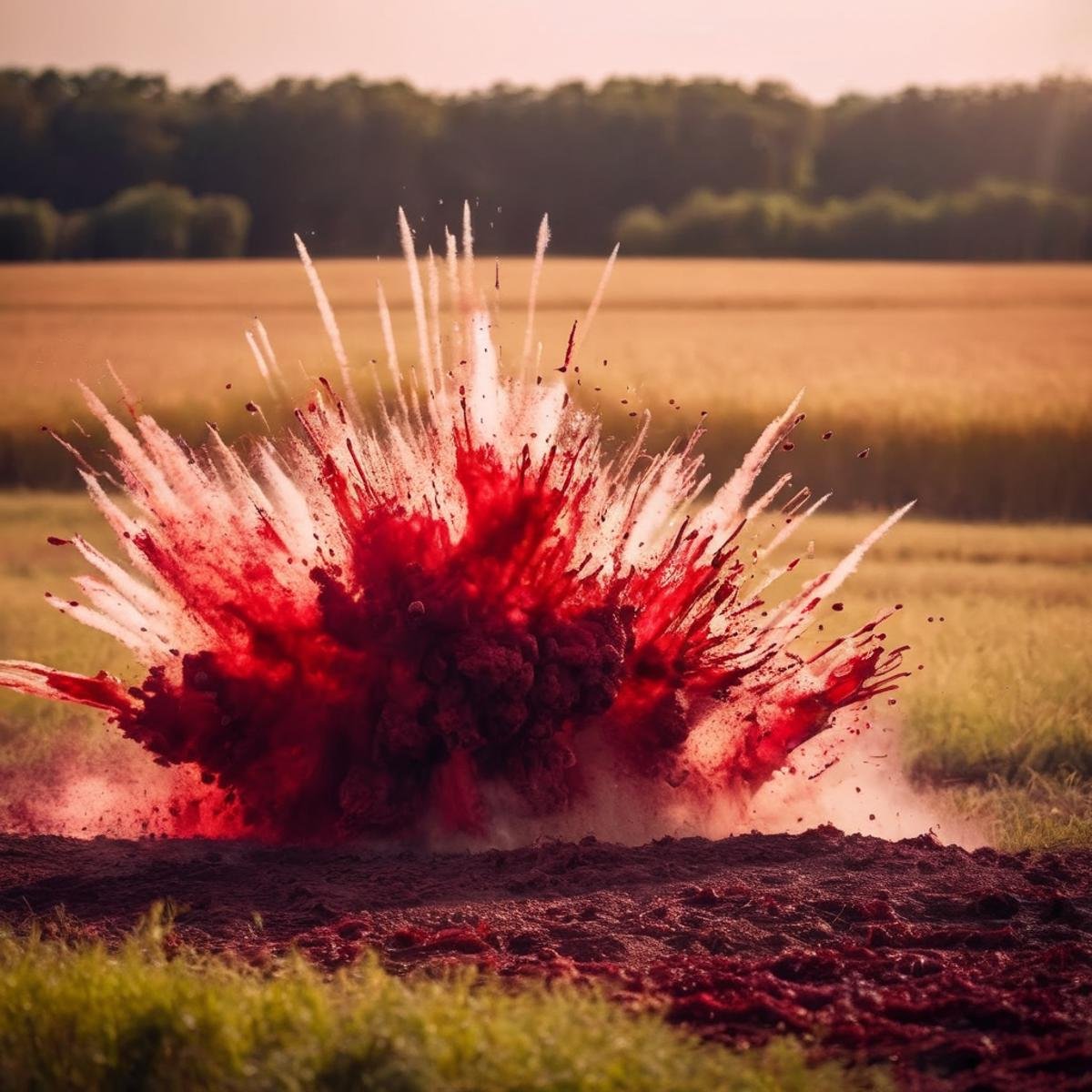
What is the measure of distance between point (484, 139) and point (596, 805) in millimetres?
60111

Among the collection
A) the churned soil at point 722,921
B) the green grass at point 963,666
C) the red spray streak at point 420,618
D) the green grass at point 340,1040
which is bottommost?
the green grass at point 963,666

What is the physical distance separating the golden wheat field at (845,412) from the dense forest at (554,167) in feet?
21.7

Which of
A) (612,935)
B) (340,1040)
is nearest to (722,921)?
(612,935)

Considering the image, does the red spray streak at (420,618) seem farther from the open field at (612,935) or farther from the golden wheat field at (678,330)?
the golden wheat field at (678,330)

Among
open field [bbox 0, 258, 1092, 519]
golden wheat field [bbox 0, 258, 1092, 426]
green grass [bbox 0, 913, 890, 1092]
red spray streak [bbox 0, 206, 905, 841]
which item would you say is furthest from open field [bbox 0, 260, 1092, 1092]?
golden wheat field [bbox 0, 258, 1092, 426]

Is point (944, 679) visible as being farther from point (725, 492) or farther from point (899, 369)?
point (899, 369)

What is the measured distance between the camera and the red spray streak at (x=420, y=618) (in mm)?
6812

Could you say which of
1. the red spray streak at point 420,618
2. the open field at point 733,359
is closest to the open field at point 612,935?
the red spray streak at point 420,618

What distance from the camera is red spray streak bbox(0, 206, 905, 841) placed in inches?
268

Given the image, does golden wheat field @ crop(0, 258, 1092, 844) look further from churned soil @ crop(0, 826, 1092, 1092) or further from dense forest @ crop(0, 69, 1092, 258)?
dense forest @ crop(0, 69, 1092, 258)

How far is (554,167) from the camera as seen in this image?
64.5m

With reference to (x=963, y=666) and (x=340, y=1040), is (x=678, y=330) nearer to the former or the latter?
(x=963, y=666)

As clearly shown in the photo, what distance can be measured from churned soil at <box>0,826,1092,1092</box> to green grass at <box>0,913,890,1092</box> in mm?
231

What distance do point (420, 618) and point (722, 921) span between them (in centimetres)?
167
